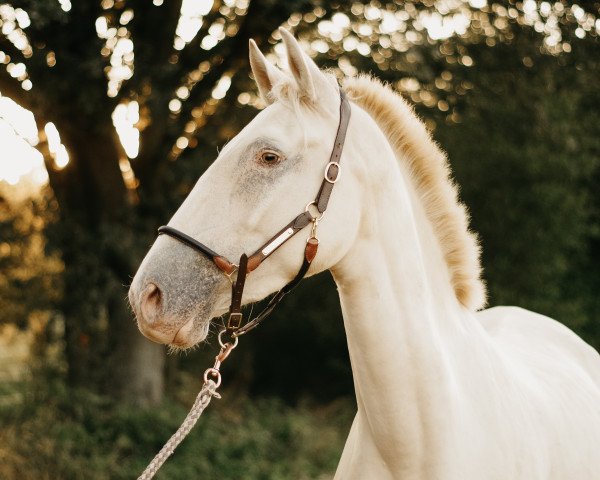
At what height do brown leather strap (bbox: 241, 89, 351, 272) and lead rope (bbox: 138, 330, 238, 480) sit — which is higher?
brown leather strap (bbox: 241, 89, 351, 272)

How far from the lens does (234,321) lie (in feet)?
7.39

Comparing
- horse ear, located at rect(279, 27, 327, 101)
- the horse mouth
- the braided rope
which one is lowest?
the braided rope

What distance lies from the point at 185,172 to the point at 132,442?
3.00m

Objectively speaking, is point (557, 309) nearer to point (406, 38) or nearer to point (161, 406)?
point (406, 38)

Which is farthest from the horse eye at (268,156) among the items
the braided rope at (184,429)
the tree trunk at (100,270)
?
the tree trunk at (100,270)

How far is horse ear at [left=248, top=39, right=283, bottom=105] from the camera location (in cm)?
239

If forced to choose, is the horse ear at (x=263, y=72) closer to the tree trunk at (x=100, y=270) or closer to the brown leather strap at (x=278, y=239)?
the brown leather strap at (x=278, y=239)

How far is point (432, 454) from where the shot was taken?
226cm

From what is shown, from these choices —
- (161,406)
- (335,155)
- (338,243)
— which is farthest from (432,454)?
(161,406)

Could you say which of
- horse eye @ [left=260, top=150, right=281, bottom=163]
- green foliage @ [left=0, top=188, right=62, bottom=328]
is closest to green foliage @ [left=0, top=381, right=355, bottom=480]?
green foliage @ [left=0, top=188, right=62, bottom=328]

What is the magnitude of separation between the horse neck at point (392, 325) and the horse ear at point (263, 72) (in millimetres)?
414

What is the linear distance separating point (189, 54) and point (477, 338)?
542cm

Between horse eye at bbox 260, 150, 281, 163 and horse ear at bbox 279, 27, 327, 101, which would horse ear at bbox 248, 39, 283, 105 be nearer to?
horse ear at bbox 279, 27, 327, 101

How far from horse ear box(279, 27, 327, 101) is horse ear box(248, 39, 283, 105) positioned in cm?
13
